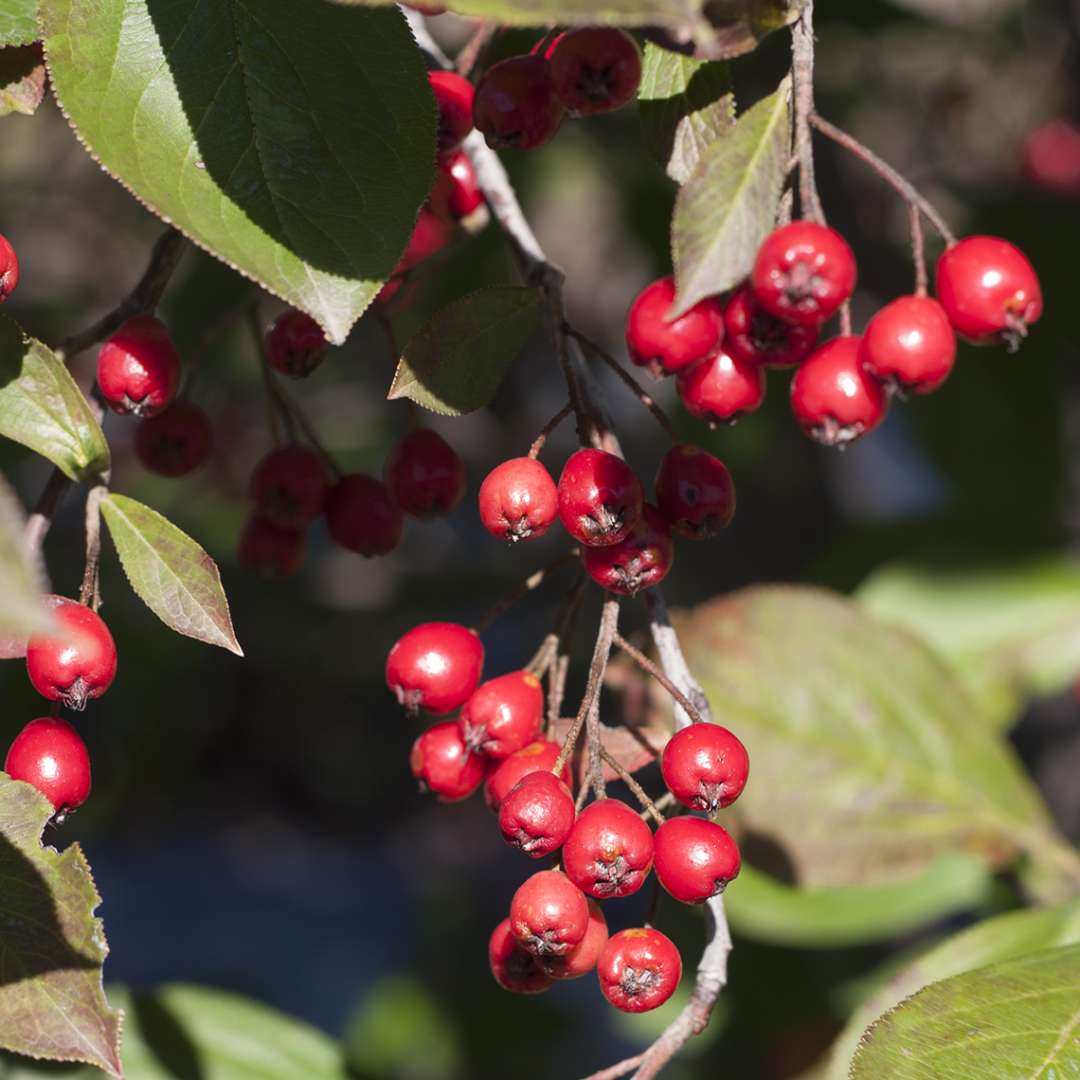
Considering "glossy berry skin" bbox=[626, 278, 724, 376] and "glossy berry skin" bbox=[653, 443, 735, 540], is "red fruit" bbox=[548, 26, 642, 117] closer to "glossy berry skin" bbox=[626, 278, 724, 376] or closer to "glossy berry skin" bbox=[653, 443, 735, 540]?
"glossy berry skin" bbox=[626, 278, 724, 376]

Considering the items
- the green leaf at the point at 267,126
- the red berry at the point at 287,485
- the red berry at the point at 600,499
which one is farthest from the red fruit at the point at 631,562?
the red berry at the point at 287,485

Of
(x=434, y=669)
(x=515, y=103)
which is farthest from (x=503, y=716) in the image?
(x=515, y=103)

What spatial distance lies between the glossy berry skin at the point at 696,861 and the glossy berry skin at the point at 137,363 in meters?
0.78

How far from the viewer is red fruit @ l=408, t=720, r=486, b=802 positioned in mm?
1590

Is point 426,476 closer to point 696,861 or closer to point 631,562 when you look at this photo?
point 631,562

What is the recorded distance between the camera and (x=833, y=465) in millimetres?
4605

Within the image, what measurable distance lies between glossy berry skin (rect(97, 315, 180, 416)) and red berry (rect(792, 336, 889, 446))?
726mm

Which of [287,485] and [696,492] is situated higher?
[696,492]

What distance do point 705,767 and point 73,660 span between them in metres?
0.67

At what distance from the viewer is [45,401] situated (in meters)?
1.38

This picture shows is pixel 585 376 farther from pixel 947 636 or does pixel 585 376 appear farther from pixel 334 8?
pixel 947 636

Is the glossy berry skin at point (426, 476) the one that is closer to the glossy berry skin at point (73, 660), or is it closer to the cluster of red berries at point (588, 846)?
the cluster of red berries at point (588, 846)

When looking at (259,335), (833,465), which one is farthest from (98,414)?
(833,465)

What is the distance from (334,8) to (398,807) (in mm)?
6221
